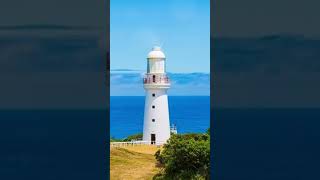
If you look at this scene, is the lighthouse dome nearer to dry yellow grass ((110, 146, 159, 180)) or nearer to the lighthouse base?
the lighthouse base

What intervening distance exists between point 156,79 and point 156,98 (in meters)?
0.80

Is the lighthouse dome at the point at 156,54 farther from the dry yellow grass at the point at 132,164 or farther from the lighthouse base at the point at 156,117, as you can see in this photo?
the dry yellow grass at the point at 132,164

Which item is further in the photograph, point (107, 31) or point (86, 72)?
point (86, 72)

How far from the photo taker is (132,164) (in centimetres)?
1653

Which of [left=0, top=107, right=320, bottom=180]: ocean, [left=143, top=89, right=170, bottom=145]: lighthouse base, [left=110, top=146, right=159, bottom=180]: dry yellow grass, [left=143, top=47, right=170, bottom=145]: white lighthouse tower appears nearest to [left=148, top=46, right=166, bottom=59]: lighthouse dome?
[left=143, top=47, right=170, bottom=145]: white lighthouse tower

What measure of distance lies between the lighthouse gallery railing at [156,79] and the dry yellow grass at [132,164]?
3985 millimetres

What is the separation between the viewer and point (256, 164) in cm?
→ 777

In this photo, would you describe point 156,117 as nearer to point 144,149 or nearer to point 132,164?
point 144,149

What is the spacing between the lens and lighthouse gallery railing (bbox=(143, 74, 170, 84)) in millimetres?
22984

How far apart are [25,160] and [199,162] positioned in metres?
6.07

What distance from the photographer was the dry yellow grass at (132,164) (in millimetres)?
15194

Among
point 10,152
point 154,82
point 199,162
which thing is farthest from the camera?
point 154,82

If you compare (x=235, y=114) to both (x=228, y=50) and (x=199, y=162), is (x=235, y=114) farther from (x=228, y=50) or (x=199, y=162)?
(x=199, y=162)

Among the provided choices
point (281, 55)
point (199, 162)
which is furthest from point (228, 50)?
point (199, 162)
